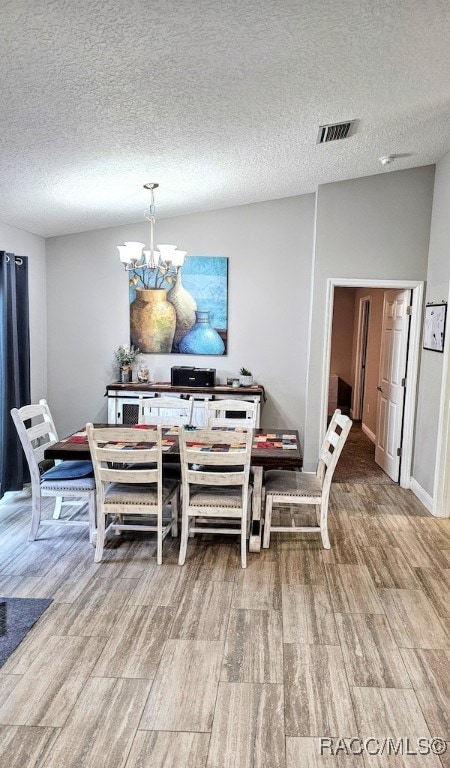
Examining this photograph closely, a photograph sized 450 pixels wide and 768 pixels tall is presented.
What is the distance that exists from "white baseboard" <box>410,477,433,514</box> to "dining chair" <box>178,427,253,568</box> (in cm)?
187

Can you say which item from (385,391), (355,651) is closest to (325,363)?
(385,391)

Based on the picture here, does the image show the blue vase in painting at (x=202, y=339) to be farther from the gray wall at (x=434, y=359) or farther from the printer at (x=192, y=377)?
the gray wall at (x=434, y=359)

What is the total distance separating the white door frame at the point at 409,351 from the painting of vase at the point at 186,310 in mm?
1178

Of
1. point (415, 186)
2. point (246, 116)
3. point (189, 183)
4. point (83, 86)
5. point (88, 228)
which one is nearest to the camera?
point (83, 86)

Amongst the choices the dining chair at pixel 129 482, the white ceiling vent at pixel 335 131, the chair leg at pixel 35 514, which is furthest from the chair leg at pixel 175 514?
the white ceiling vent at pixel 335 131

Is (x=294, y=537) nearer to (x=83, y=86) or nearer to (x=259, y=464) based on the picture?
(x=259, y=464)

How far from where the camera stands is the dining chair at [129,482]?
343cm

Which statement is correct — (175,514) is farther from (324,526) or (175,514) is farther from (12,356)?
(12,356)

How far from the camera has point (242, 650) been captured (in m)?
2.72

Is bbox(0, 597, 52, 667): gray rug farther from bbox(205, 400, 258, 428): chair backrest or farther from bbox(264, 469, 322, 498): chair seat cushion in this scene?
bbox(205, 400, 258, 428): chair backrest

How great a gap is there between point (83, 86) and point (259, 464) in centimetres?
240

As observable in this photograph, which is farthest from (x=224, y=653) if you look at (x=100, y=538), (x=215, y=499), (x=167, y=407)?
(x=167, y=407)

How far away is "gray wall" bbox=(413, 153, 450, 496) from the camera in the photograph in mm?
4660

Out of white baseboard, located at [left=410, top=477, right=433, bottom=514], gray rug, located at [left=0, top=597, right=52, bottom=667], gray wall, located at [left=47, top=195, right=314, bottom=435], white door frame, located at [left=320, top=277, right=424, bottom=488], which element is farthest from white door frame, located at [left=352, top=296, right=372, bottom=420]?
gray rug, located at [left=0, top=597, right=52, bottom=667]
